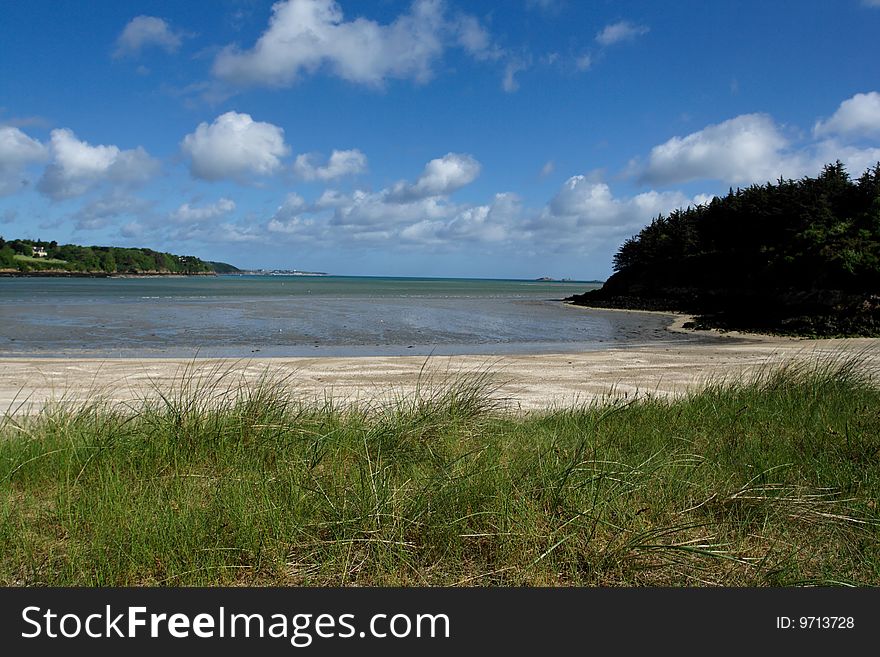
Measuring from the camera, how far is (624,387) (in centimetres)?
1350

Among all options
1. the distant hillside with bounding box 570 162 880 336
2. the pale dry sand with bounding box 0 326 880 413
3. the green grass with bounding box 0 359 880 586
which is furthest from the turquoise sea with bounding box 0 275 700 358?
the green grass with bounding box 0 359 880 586

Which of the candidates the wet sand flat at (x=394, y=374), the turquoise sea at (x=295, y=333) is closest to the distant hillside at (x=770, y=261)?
the turquoise sea at (x=295, y=333)

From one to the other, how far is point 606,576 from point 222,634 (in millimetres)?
2132

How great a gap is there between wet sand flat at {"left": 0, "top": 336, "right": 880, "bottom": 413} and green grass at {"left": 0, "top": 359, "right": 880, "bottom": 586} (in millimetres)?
3657

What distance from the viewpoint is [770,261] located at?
39469 mm

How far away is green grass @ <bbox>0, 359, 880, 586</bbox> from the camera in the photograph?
3.94m

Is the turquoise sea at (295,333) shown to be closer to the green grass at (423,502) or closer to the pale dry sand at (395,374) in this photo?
the pale dry sand at (395,374)

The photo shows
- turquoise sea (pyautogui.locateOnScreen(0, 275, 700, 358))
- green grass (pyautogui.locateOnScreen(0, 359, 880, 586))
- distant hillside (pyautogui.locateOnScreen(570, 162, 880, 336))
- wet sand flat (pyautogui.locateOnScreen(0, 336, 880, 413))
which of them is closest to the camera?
green grass (pyautogui.locateOnScreen(0, 359, 880, 586))

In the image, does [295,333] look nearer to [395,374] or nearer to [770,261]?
[395,374]

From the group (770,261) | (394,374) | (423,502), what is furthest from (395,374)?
(770,261)

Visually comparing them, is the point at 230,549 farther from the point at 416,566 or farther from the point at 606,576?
the point at 606,576

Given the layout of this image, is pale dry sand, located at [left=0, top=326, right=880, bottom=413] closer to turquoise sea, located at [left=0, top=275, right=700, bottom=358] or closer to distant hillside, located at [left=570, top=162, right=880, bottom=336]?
turquoise sea, located at [left=0, top=275, right=700, bottom=358]

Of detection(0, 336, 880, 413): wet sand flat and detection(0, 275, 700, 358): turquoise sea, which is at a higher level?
detection(0, 275, 700, 358): turquoise sea

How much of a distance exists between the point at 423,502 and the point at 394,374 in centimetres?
1156
